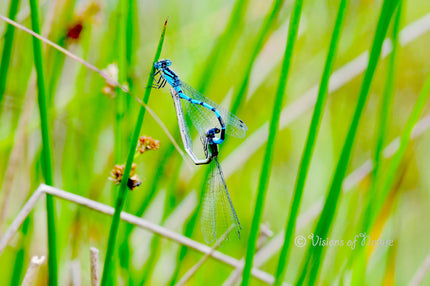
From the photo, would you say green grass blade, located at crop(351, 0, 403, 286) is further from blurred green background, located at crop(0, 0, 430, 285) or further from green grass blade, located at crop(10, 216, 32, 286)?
green grass blade, located at crop(10, 216, 32, 286)

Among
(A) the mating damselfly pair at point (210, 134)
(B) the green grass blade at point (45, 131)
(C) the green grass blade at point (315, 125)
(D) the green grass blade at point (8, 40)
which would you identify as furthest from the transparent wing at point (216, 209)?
(D) the green grass blade at point (8, 40)

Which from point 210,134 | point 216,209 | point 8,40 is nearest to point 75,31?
point 8,40

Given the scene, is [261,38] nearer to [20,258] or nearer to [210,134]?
[210,134]

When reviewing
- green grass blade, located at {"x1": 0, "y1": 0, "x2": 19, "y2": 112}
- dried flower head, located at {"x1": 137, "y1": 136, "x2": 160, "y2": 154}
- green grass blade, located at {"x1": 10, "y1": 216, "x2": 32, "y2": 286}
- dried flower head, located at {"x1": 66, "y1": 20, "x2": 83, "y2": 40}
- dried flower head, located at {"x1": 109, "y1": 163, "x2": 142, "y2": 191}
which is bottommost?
green grass blade, located at {"x1": 10, "y1": 216, "x2": 32, "y2": 286}

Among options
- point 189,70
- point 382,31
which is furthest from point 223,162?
point 382,31

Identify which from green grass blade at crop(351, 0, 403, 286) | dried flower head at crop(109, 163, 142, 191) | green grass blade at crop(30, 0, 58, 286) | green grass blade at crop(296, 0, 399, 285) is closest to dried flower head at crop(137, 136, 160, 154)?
dried flower head at crop(109, 163, 142, 191)

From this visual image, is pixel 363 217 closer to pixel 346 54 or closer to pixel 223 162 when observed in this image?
pixel 223 162
